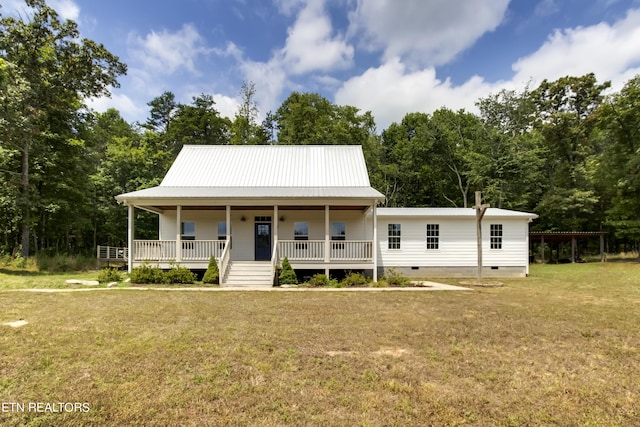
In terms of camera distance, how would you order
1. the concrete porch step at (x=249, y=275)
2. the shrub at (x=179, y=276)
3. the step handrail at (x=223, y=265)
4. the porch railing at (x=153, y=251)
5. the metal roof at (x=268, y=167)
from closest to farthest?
the step handrail at (x=223, y=265) < the concrete porch step at (x=249, y=275) < the shrub at (x=179, y=276) < the porch railing at (x=153, y=251) < the metal roof at (x=268, y=167)

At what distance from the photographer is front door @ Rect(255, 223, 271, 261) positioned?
640 inches

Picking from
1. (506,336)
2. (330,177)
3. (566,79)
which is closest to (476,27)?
(330,177)

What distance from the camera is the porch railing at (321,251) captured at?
13969 millimetres

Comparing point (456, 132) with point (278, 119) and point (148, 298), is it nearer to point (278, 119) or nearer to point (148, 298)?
point (278, 119)

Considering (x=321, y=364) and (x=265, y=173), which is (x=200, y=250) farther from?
(x=321, y=364)

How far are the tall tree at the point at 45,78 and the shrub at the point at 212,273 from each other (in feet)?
42.5

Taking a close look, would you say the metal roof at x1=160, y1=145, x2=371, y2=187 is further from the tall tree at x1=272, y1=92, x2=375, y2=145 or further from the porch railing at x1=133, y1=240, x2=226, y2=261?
the tall tree at x1=272, y1=92, x2=375, y2=145

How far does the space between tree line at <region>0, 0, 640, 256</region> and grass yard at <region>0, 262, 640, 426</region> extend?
1624cm

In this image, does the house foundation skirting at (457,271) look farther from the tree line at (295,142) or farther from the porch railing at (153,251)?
the tree line at (295,142)

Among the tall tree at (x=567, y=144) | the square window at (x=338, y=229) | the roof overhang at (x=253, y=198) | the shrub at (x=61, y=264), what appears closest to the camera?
the roof overhang at (x=253, y=198)

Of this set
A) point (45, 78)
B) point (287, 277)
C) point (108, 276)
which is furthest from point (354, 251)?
point (45, 78)

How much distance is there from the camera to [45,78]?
20.0m

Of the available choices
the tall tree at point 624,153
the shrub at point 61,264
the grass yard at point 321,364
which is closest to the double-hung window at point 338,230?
the grass yard at point 321,364

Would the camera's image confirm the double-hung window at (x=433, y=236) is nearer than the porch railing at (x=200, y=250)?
No
